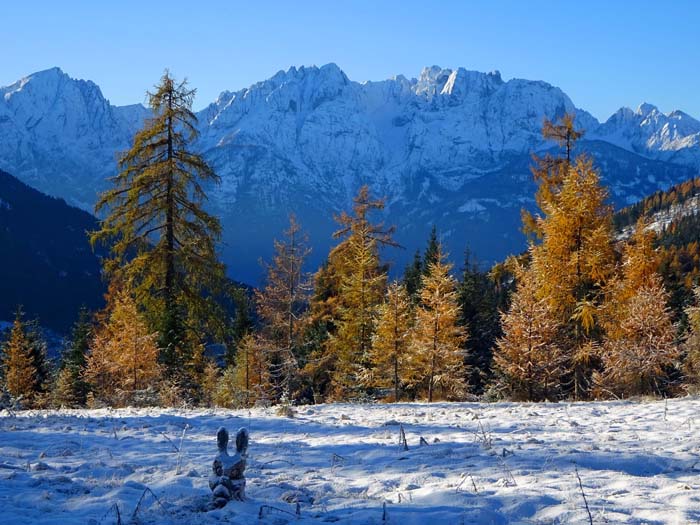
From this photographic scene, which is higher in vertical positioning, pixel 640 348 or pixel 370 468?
pixel 640 348

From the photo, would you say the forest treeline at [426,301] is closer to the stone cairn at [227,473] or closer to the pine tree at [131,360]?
the pine tree at [131,360]

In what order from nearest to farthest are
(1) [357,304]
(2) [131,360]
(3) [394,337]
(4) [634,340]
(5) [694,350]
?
(4) [634,340] < (2) [131,360] < (3) [394,337] < (5) [694,350] < (1) [357,304]

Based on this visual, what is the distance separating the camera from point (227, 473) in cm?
498

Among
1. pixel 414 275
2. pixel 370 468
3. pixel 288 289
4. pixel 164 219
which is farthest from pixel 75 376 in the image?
pixel 370 468

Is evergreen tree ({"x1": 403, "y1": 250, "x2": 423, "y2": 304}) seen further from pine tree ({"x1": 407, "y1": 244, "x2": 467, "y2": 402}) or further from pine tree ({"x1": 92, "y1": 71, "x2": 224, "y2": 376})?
pine tree ({"x1": 92, "y1": 71, "x2": 224, "y2": 376})

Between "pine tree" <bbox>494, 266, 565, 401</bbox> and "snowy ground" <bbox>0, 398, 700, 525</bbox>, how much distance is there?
980 cm

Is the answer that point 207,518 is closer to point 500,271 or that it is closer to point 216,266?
point 216,266

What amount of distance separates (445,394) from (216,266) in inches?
504

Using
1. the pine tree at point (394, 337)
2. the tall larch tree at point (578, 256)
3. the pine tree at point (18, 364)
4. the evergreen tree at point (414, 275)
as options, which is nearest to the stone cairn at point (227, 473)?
the tall larch tree at point (578, 256)

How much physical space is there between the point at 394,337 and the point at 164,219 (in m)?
11.0

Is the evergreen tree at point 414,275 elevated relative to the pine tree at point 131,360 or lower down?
elevated

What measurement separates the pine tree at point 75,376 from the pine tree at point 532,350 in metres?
20.3

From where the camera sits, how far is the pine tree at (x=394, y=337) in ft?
81.0

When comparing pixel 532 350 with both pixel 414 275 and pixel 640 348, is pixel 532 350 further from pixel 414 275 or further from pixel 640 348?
pixel 414 275
